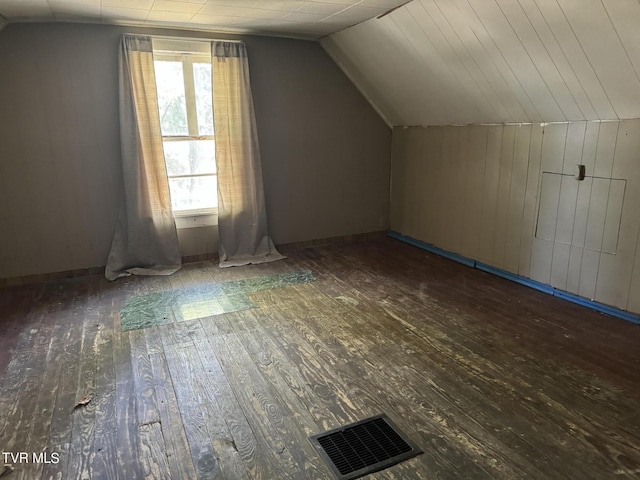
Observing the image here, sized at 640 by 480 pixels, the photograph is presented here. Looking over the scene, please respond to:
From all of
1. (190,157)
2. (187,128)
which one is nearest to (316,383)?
(190,157)

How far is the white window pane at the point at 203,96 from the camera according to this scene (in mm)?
4301

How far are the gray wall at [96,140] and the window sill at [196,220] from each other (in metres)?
0.06

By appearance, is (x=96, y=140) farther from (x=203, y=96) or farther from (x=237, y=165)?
(x=237, y=165)

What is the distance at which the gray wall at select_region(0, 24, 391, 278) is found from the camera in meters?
3.76

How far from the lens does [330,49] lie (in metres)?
4.70

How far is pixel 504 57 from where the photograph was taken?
3.18 meters

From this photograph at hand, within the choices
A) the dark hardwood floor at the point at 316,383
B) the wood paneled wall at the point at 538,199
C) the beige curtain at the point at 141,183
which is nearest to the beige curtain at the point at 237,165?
the beige curtain at the point at 141,183

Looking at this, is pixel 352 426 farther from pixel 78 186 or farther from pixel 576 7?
pixel 78 186

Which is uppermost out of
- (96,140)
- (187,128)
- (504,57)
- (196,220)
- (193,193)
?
(504,57)

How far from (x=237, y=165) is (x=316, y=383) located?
270 cm

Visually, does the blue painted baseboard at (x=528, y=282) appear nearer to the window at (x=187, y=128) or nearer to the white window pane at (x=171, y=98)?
the window at (x=187, y=128)

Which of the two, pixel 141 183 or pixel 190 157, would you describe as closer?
pixel 141 183

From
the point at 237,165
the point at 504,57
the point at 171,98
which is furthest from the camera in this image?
the point at 237,165

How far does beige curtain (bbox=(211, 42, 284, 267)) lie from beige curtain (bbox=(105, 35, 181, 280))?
0.55 meters
